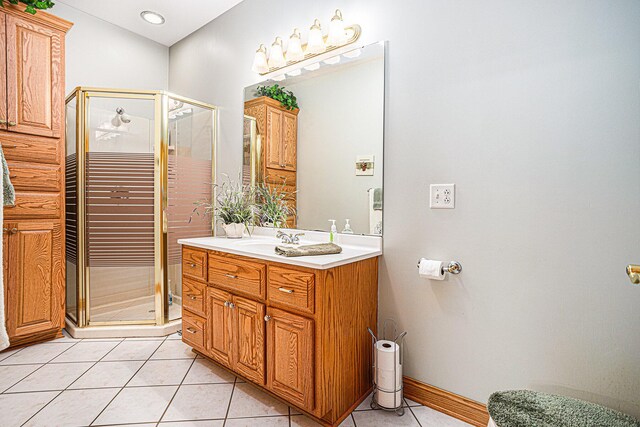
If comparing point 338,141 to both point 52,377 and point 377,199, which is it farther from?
point 52,377

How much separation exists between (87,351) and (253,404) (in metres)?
1.41

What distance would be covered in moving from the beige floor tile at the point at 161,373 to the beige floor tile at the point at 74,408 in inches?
5.6

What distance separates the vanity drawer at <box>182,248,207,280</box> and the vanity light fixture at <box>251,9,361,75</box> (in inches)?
54.3

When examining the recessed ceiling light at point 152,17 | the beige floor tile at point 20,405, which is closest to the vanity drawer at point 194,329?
the beige floor tile at point 20,405

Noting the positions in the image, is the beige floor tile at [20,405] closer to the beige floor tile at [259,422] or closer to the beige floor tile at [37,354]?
the beige floor tile at [37,354]

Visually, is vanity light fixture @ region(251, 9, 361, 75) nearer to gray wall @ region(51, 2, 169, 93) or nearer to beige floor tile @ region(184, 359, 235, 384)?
gray wall @ region(51, 2, 169, 93)

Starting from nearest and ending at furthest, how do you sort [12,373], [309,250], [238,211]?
[309,250] < [12,373] < [238,211]

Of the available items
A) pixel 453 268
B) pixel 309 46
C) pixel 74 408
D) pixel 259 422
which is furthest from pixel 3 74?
pixel 453 268

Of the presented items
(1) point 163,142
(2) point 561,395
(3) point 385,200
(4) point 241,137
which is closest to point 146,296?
(1) point 163,142

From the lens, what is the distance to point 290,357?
156cm

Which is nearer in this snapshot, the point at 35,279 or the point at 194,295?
the point at 194,295

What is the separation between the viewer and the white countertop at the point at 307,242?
4.97ft

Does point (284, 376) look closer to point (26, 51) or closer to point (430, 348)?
point (430, 348)

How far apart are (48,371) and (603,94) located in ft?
10.5
